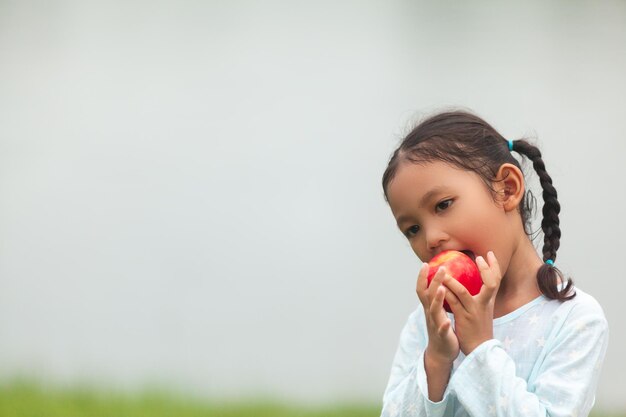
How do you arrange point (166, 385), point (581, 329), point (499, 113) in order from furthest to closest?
point (499, 113) < point (166, 385) < point (581, 329)

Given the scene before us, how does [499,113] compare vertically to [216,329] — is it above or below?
above

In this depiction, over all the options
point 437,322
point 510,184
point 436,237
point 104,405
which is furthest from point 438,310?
point 104,405

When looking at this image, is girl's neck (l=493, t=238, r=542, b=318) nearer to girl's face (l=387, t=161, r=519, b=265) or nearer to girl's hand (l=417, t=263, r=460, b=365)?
girl's face (l=387, t=161, r=519, b=265)

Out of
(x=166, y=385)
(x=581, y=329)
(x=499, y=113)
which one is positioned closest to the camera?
(x=581, y=329)

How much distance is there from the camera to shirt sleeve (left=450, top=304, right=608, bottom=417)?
1218mm

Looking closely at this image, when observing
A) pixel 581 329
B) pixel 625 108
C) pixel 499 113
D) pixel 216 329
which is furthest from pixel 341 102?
pixel 581 329

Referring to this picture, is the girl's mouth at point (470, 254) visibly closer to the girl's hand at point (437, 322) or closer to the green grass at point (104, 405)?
the girl's hand at point (437, 322)

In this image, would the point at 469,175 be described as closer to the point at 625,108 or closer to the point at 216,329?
the point at 216,329

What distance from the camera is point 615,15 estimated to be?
2885 mm

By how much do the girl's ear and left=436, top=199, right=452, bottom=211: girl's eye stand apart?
0.10 m

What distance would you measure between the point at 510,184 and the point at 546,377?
313mm

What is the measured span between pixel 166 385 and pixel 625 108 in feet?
5.34

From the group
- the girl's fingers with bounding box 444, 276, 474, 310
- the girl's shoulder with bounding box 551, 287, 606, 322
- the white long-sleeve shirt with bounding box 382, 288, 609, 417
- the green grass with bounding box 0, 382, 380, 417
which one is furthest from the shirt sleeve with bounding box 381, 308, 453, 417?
the green grass with bounding box 0, 382, 380, 417

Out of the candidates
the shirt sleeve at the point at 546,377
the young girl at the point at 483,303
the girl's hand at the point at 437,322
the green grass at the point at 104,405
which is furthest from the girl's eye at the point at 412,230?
the green grass at the point at 104,405
